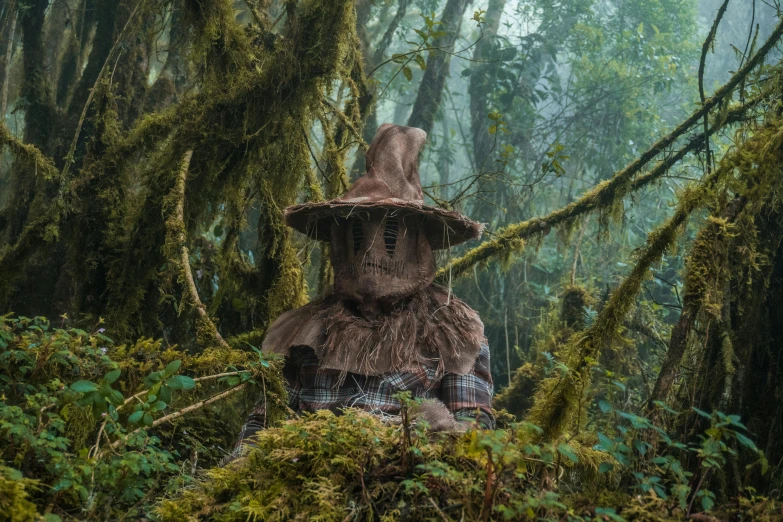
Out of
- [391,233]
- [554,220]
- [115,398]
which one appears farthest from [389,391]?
[554,220]

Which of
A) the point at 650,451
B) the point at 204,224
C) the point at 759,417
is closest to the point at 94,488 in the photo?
the point at 650,451

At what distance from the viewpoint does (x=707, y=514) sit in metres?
2.14

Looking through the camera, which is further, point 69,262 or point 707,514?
point 69,262

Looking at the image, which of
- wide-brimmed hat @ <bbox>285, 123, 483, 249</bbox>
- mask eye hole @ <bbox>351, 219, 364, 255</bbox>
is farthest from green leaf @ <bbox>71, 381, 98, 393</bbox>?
mask eye hole @ <bbox>351, 219, 364, 255</bbox>

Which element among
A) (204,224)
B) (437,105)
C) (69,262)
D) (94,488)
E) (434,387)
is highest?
(437,105)

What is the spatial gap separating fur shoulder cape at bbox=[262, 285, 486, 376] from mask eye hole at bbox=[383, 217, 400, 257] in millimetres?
326

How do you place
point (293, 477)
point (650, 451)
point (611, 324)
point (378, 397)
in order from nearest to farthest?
1. point (293, 477)
2. point (650, 451)
3. point (611, 324)
4. point (378, 397)

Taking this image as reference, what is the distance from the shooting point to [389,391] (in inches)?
157

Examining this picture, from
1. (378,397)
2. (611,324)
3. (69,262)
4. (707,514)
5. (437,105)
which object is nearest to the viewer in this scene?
(707,514)

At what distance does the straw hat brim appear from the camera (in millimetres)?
3971

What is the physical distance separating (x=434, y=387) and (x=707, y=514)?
2.04 m

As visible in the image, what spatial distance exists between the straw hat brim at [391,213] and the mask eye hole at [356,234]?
98 millimetres

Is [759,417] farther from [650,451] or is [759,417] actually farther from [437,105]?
[437,105]

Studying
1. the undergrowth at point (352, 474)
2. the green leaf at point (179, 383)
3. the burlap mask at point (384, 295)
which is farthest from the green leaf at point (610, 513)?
the burlap mask at point (384, 295)
